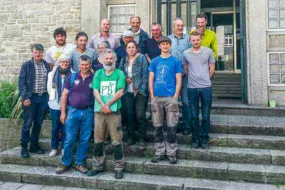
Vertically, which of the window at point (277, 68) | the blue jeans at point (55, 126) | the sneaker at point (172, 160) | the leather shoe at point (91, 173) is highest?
the window at point (277, 68)

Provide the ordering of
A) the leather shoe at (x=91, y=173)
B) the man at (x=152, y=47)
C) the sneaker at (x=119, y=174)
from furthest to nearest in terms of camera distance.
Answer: the man at (x=152, y=47) → the leather shoe at (x=91, y=173) → the sneaker at (x=119, y=174)

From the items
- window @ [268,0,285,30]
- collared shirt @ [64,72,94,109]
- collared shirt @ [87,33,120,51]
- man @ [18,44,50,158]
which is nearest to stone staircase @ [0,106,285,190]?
man @ [18,44,50,158]

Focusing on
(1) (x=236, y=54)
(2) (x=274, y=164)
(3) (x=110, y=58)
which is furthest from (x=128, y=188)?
(1) (x=236, y=54)

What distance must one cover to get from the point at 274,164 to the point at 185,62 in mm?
2115

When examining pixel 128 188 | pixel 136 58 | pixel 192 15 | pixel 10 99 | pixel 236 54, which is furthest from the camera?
pixel 236 54

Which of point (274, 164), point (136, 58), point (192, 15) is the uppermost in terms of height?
point (192, 15)

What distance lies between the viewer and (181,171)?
4.25 m

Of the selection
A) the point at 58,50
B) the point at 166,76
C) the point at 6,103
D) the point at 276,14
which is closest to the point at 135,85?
the point at 166,76

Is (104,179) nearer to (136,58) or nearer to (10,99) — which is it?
(136,58)

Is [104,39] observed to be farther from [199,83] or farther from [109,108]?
[199,83]

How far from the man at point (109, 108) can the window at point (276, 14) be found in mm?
4297

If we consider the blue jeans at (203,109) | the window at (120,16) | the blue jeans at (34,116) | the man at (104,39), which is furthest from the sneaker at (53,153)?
the window at (120,16)

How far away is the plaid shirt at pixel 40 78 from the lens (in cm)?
488

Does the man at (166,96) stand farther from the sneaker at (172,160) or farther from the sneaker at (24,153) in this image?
the sneaker at (24,153)
